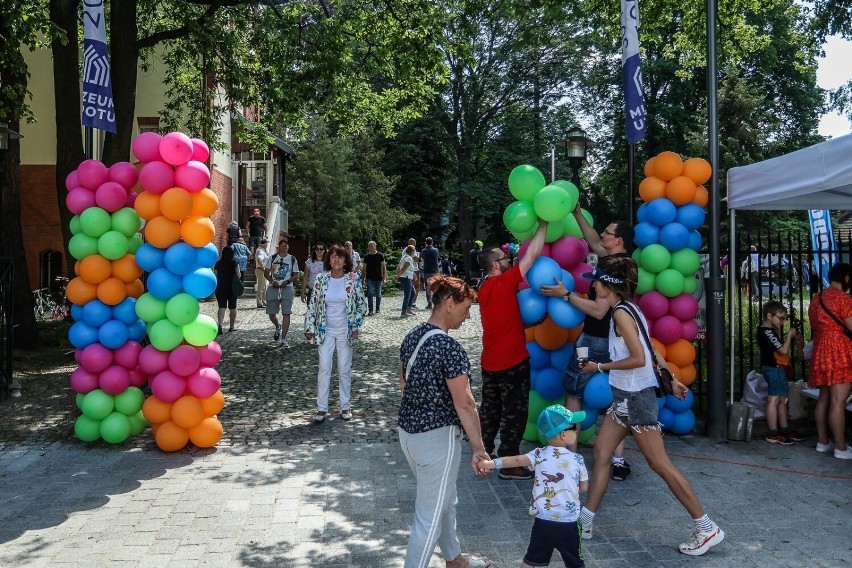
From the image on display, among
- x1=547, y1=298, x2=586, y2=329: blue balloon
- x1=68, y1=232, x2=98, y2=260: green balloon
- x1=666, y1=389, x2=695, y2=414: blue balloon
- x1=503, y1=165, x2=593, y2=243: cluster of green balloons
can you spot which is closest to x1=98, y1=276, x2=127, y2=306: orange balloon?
x1=68, y1=232, x2=98, y2=260: green balloon

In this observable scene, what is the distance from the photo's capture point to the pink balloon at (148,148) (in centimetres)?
715

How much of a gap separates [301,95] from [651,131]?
22.5m

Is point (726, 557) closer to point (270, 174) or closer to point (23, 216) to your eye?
point (23, 216)

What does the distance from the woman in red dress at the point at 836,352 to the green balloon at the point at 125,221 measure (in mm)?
6479

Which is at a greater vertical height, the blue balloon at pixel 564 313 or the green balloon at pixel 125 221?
the green balloon at pixel 125 221

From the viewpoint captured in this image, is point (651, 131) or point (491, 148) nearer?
point (651, 131)

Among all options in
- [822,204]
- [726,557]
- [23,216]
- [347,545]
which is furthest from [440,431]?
[23,216]

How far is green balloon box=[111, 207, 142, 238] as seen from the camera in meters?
7.38

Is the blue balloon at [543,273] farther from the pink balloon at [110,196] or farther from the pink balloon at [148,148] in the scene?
the pink balloon at [110,196]

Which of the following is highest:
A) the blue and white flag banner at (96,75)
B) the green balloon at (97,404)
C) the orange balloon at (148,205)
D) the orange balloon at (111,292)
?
the blue and white flag banner at (96,75)

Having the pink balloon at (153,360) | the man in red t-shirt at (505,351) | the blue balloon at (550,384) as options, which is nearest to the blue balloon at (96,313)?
the pink balloon at (153,360)

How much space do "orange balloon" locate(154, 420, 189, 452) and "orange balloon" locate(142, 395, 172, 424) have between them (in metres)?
0.06

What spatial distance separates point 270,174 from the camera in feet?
108

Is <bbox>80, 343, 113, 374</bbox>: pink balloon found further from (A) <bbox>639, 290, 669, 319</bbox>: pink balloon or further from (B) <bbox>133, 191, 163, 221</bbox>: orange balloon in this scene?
(A) <bbox>639, 290, 669, 319</bbox>: pink balloon
